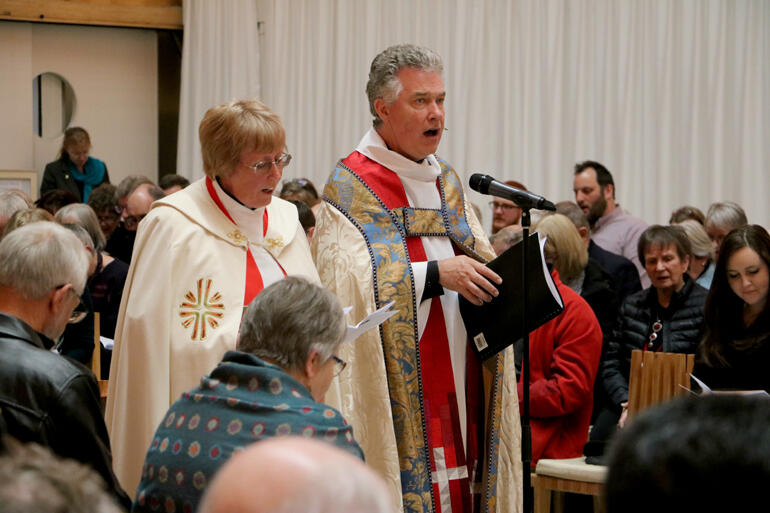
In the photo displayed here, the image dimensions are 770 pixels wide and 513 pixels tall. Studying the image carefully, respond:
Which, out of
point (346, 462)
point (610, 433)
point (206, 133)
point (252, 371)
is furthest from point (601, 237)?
point (346, 462)

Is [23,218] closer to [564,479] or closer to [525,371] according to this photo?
[525,371]

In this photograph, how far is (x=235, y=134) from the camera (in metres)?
3.35

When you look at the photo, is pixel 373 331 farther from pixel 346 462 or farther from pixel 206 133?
pixel 346 462

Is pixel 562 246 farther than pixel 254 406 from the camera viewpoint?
Yes

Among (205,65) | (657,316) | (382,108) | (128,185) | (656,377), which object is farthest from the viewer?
(205,65)

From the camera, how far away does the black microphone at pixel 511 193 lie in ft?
11.5

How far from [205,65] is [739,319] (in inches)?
247

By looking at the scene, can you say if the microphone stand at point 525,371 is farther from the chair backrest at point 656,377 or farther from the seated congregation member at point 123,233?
the seated congregation member at point 123,233

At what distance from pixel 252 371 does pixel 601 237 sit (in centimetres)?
570

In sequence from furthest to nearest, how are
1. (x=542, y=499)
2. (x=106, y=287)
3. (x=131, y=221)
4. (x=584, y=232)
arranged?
(x=584, y=232) → (x=131, y=221) → (x=106, y=287) → (x=542, y=499)

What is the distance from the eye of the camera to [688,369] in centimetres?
479

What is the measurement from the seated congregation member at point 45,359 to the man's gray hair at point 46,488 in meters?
1.28

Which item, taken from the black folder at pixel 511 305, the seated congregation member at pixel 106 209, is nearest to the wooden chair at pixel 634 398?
the black folder at pixel 511 305

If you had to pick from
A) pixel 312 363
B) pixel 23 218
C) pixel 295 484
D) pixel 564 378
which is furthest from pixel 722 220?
pixel 295 484
